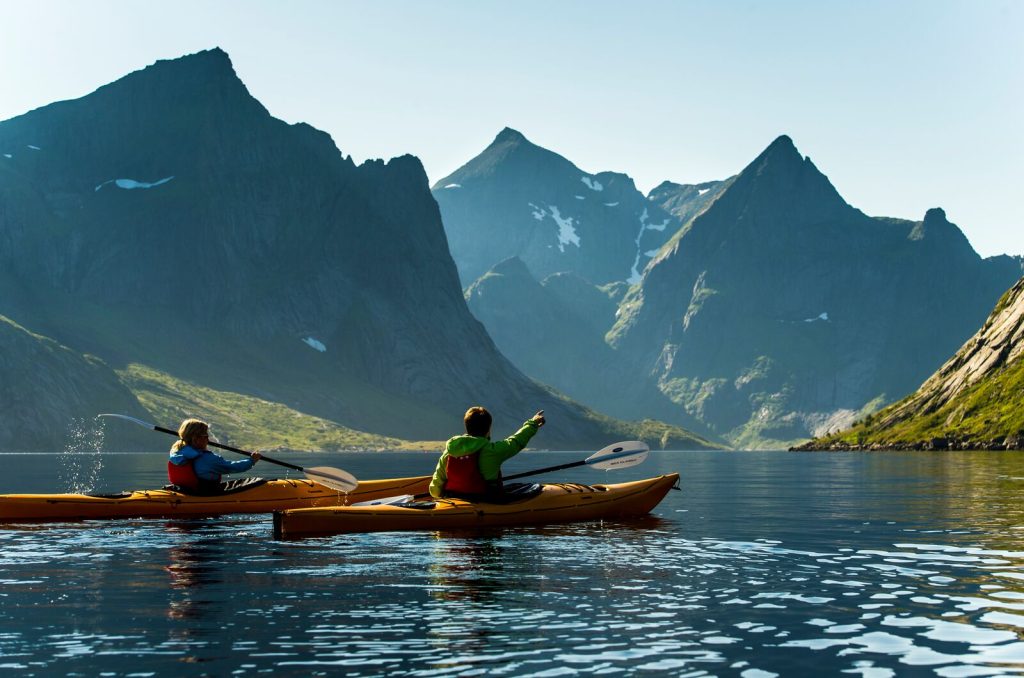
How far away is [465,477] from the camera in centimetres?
3092

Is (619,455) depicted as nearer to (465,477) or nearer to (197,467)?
(465,477)

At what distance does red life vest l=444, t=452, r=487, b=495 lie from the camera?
3072 cm

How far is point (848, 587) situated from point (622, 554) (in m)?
6.45

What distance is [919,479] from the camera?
7494 centimetres

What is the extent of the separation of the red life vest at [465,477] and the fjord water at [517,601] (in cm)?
131

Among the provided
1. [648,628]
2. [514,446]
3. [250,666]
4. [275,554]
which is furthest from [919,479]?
[250,666]

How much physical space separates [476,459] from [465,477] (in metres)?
0.68

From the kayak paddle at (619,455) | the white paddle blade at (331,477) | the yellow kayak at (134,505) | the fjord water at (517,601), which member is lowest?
the fjord water at (517,601)

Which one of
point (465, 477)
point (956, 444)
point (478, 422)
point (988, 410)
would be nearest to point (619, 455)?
point (465, 477)

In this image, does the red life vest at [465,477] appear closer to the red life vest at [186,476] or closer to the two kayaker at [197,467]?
the two kayaker at [197,467]

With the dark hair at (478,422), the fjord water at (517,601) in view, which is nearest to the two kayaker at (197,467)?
the fjord water at (517,601)

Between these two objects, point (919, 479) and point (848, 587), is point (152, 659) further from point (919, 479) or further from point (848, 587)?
point (919, 479)

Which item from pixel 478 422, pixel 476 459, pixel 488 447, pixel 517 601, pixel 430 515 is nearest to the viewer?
pixel 517 601

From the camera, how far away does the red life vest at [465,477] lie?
101ft
